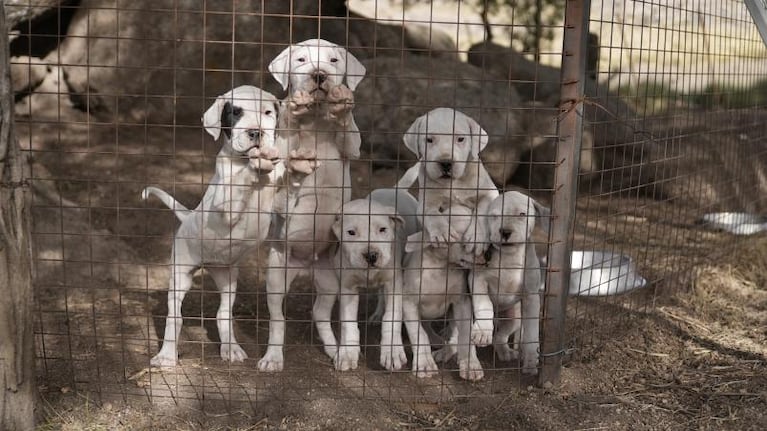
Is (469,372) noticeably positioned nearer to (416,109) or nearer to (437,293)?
(437,293)

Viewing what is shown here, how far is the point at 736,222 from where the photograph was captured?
25.2 ft

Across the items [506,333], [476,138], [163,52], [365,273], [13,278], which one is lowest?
[506,333]

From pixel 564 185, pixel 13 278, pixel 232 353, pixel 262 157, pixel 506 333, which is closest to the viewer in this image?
pixel 13 278

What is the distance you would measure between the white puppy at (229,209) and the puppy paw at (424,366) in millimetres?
1069

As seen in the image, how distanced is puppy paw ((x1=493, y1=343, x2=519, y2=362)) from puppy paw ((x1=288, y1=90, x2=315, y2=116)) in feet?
6.18

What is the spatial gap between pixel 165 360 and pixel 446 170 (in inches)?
77.2

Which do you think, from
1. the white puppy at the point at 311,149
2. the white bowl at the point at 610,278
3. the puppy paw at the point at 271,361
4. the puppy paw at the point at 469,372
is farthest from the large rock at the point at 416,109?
the puppy paw at the point at 469,372

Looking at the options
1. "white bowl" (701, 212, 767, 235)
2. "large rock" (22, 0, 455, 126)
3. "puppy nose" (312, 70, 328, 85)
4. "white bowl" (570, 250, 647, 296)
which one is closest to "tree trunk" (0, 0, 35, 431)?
"puppy nose" (312, 70, 328, 85)

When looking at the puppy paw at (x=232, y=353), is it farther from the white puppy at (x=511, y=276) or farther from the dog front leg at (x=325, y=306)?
the white puppy at (x=511, y=276)

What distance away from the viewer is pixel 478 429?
445cm

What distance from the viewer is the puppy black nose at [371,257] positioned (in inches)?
195

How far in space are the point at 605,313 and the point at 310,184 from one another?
90.3 inches

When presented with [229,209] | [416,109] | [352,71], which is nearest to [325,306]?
[229,209]

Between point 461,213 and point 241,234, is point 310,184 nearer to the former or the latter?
point 241,234
